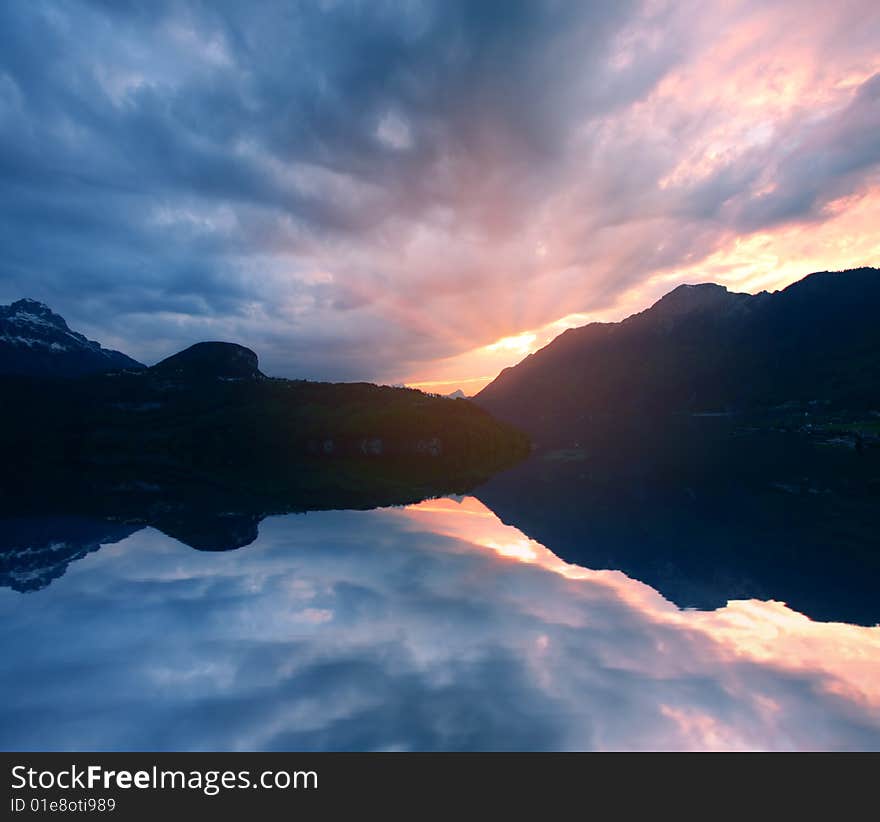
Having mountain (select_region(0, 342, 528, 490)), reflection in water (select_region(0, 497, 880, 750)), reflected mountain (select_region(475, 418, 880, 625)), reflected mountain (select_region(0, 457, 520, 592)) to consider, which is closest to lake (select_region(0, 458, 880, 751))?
reflection in water (select_region(0, 497, 880, 750))

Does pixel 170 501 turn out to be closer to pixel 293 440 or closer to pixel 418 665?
pixel 418 665

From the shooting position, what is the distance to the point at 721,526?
34.9 metres

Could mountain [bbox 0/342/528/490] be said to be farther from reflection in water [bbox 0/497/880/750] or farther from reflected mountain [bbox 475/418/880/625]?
reflection in water [bbox 0/497/880/750]

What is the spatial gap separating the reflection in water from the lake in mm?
70

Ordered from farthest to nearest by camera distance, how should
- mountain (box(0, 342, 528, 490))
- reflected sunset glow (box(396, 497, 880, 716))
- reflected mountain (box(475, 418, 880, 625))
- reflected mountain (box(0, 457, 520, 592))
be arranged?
1. mountain (box(0, 342, 528, 490))
2. reflected mountain (box(0, 457, 520, 592))
3. reflected mountain (box(475, 418, 880, 625))
4. reflected sunset glow (box(396, 497, 880, 716))

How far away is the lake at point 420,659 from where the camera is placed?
12070 mm

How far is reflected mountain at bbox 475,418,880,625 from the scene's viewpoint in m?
22.3

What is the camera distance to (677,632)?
17703mm

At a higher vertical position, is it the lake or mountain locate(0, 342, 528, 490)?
mountain locate(0, 342, 528, 490)

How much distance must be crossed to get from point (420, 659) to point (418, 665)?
0.41 m

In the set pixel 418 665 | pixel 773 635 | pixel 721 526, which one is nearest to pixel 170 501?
pixel 418 665
